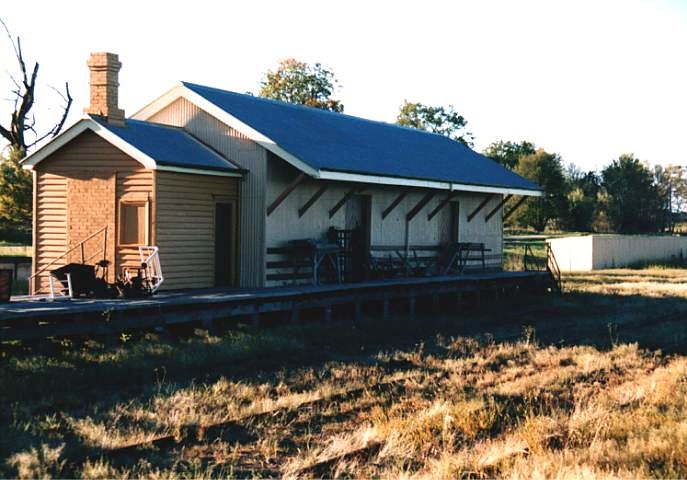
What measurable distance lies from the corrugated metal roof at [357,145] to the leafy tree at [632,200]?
52.0 metres

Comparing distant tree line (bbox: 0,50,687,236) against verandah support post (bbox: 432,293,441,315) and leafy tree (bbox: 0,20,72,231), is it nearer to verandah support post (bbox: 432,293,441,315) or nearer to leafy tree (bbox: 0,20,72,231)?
leafy tree (bbox: 0,20,72,231)

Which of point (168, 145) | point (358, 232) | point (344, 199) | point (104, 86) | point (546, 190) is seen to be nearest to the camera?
point (104, 86)

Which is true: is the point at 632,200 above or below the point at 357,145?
above

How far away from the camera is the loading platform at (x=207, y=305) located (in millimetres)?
12570

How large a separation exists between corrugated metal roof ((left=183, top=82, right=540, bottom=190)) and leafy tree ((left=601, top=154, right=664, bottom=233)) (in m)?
52.0

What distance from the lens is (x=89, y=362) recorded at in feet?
40.7

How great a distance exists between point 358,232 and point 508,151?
6355 cm

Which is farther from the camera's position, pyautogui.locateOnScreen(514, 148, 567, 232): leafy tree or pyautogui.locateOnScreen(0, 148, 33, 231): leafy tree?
pyautogui.locateOnScreen(514, 148, 567, 232): leafy tree

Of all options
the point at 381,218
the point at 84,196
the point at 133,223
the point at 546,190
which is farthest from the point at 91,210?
the point at 546,190

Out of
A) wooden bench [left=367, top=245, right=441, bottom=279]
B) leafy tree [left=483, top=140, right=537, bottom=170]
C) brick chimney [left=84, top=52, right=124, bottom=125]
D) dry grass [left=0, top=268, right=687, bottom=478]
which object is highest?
leafy tree [left=483, top=140, right=537, bottom=170]

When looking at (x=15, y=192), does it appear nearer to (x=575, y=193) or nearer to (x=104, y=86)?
(x=104, y=86)

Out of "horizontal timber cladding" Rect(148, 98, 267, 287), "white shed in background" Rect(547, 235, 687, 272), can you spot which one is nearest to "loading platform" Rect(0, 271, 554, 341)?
"horizontal timber cladding" Rect(148, 98, 267, 287)

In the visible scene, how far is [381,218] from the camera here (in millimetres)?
21203

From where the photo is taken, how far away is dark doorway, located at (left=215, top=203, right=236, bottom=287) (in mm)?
17688
